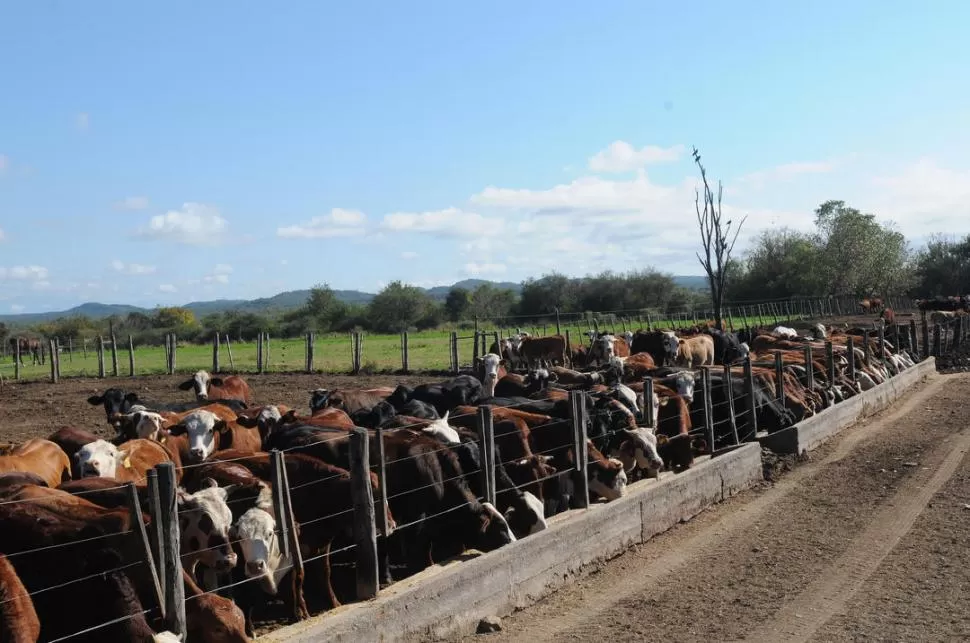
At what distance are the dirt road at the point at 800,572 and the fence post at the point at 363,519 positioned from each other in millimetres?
920

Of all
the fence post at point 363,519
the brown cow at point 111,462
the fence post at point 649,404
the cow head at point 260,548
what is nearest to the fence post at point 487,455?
the fence post at point 363,519

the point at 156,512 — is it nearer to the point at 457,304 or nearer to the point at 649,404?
the point at 649,404

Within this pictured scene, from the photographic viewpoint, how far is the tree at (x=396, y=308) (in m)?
78.1

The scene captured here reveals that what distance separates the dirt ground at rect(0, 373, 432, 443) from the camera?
1963 cm

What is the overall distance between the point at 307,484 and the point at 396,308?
71.9 m

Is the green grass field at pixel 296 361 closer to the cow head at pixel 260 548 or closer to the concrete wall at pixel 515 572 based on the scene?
the concrete wall at pixel 515 572

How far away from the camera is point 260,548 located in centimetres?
669

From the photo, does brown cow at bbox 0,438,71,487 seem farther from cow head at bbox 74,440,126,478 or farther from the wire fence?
the wire fence

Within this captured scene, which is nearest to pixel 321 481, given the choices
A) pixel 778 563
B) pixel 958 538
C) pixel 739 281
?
pixel 778 563

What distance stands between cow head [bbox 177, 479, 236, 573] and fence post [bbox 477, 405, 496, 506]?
7.80 feet

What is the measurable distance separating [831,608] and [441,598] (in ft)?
9.72

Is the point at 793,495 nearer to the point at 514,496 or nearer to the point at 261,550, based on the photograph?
the point at 514,496

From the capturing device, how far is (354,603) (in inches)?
258

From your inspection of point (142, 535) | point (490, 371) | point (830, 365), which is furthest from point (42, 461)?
point (830, 365)
